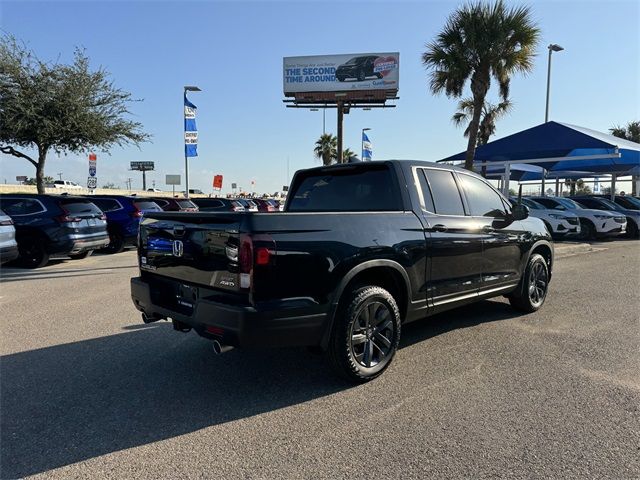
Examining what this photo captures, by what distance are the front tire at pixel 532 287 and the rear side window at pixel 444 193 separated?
175cm

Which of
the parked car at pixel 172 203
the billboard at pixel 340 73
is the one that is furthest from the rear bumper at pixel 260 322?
the billboard at pixel 340 73

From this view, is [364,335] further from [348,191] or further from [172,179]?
[172,179]

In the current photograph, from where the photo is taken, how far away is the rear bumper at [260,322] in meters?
3.17

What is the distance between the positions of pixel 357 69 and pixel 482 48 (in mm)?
13056

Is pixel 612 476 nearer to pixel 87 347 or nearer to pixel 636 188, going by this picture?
pixel 87 347

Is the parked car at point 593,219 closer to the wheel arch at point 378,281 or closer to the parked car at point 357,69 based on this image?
the parked car at point 357,69

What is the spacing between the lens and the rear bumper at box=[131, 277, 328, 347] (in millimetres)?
3174

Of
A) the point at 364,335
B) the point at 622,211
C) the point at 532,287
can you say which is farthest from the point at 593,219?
the point at 364,335

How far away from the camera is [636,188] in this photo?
36.2 meters

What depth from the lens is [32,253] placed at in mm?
10000

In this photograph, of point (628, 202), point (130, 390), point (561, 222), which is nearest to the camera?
point (130, 390)

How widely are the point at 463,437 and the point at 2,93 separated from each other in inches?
803

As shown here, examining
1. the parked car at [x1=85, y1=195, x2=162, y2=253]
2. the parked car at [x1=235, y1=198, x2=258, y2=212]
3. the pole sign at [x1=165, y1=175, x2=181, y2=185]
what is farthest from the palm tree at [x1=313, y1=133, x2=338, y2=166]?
the parked car at [x1=85, y1=195, x2=162, y2=253]

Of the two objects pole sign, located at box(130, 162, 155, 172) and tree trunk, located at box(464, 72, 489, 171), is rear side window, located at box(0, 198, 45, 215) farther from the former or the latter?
pole sign, located at box(130, 162, 155, 172)
